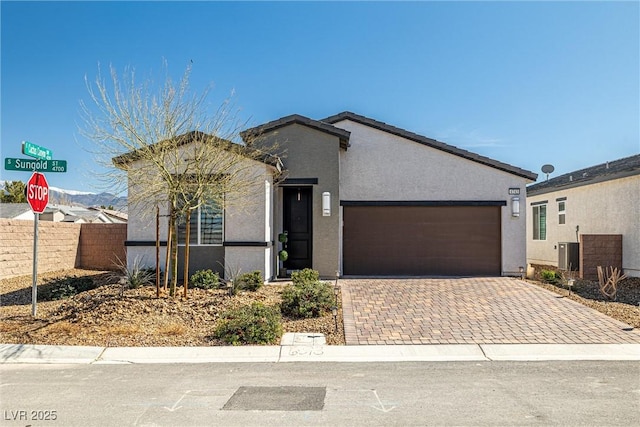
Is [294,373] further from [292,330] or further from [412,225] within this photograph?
[412,225]

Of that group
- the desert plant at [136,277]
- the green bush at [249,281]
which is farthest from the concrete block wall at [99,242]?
the green bush at [249,281]

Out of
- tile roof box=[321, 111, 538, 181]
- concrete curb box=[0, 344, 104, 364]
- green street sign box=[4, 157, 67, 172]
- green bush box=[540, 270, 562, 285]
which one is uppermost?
tile roof box=[321, 111, 538, 181]

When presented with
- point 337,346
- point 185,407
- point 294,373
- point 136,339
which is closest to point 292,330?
point 337,346

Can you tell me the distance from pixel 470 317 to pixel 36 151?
8898 millimetres

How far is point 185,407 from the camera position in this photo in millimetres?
5062

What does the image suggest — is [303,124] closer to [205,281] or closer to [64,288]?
[205,281]

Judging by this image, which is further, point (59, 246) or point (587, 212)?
point (587, 212)

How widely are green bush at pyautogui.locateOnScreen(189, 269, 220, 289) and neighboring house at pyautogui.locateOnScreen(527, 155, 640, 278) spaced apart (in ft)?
35.8

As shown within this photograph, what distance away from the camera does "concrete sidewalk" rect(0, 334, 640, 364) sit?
7.00 meters

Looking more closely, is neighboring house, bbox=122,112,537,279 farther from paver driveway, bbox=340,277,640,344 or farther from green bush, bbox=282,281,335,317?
green bush, bbox=282,281,335,317

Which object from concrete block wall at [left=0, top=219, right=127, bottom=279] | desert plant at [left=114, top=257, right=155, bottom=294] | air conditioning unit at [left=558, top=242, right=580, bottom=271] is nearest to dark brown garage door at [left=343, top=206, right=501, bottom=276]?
air conditioning unit at [left=558, top=242, right=580, bottom=271]

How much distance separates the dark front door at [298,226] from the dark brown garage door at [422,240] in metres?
1.30

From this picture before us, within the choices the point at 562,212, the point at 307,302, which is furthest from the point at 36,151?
the point at 562,212

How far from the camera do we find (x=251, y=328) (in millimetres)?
7797
